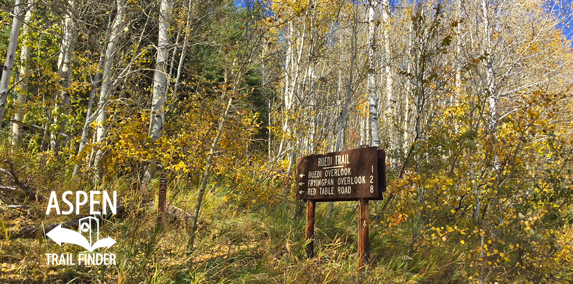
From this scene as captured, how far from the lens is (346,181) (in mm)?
5012

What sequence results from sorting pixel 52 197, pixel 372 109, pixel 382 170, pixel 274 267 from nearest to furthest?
1. pixel 274 267
2. pixel 382 170
3. pixel 52 197
4. pixel 372 109

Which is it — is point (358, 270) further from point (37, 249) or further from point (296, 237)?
point (37, 249)

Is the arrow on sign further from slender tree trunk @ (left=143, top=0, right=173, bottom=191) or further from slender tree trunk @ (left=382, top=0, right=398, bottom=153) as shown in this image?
slender tree trunk @ (left=382, top=0, right=398, bottom=153)

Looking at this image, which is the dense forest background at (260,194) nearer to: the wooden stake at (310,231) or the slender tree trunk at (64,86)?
the slender tree trunk at (64,86)

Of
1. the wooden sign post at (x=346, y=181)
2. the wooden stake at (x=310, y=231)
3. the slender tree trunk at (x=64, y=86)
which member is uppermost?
the slender tree trunk at (x=64, y=86)

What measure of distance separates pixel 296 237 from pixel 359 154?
1558 mm

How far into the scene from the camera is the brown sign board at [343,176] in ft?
15.6

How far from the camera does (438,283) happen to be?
223 inches

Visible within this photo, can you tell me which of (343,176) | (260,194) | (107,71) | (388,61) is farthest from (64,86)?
(388,61)

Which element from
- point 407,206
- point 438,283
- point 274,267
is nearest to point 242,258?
point 274,267

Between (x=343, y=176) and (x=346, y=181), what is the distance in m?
0.08
